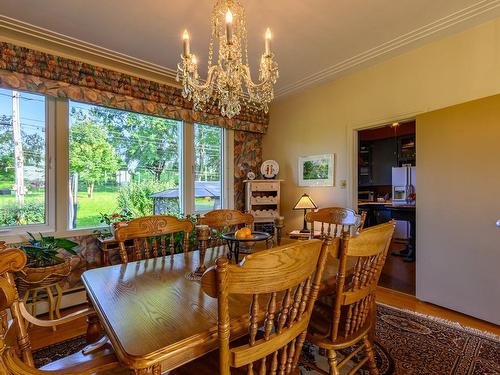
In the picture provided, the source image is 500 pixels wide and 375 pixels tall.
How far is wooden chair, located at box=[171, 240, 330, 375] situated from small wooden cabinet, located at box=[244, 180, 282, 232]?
2.80 m

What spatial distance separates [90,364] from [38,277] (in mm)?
1615

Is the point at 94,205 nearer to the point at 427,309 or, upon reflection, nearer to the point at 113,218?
the point at 113,218

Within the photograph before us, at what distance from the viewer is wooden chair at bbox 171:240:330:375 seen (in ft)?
2.52

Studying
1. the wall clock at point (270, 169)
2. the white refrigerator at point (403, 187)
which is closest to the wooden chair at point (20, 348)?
the wall clock at point (270, 169)

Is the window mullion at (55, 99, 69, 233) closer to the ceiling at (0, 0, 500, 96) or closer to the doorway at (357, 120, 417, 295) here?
the ceiling at (0, 0, 500, 96)

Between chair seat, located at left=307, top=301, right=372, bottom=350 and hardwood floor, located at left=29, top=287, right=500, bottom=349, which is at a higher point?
chair seat, located at left=307, top=301, right=372, bottom=350

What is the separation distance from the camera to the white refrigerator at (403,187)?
5613 mm

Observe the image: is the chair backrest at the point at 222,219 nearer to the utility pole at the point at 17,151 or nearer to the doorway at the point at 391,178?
the utility pole at the point at 17,151

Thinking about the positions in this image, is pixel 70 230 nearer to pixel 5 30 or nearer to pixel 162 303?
pixel 5 30

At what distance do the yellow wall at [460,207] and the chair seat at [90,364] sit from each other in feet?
8.96

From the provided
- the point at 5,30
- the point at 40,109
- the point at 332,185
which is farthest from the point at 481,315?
the point at 5,30

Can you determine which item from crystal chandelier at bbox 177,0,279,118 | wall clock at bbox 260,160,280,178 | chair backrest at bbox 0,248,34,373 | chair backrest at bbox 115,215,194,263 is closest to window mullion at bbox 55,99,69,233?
chair backrest at bbox 115,215,194,263

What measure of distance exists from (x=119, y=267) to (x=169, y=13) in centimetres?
200

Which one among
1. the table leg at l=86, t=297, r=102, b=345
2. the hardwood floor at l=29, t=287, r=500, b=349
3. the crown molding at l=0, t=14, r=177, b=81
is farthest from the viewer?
the crown molding at l=0, t=14, r=177, b=81
